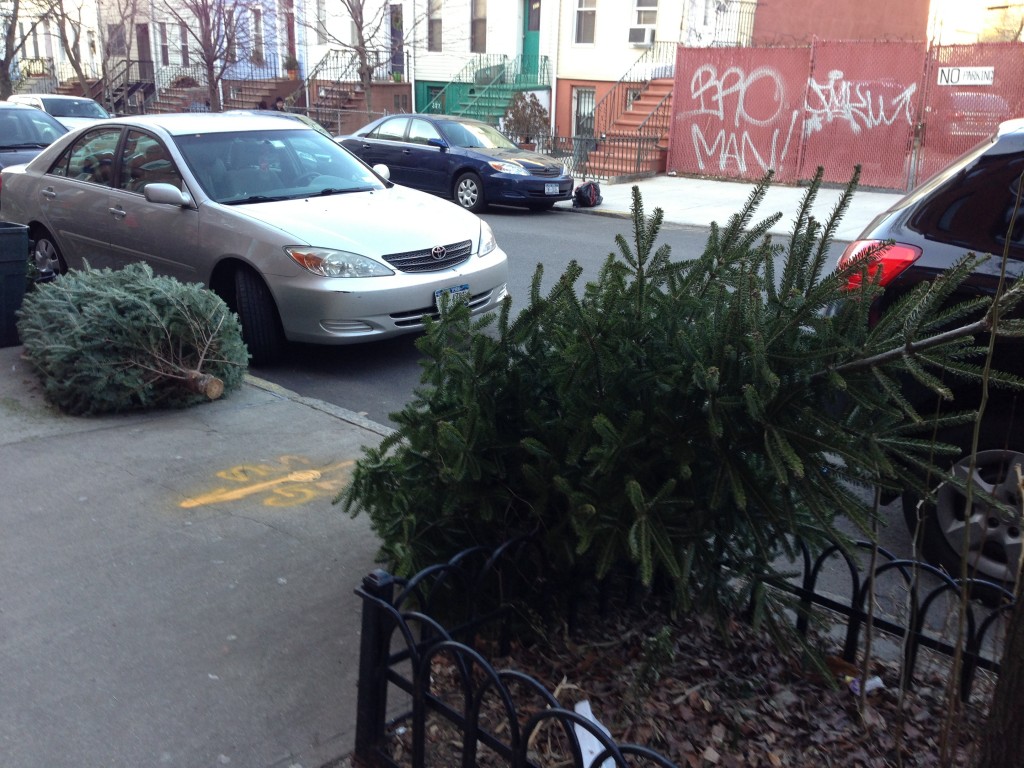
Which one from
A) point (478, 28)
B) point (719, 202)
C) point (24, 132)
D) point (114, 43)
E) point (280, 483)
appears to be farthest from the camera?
point (114, 43)

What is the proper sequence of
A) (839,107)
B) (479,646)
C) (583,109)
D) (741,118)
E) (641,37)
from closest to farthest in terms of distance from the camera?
(479,646) → (839,107) → (741,118) → (641,37) → (583,109)

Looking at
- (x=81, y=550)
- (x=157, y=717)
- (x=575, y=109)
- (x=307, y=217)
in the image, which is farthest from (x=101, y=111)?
(x=157, y=717)

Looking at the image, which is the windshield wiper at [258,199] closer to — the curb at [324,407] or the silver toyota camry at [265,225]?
the silver toyota camry at [265,225]

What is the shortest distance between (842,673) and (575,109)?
25.0 meters

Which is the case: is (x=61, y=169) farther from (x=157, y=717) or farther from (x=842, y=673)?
(x=842, y=673)

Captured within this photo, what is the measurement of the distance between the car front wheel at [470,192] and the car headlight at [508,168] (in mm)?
367

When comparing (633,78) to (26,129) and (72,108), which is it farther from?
(26,129)

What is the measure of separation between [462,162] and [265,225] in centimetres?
952

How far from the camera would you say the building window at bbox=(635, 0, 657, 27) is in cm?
2484

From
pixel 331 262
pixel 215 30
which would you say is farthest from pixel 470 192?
pixel 215 30

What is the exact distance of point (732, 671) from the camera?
10.8 feet

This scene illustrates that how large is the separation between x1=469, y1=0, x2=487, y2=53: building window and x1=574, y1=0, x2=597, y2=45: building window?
3255 mm

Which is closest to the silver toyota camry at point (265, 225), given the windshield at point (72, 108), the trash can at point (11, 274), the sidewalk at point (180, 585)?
the trash can at point (11, 274)

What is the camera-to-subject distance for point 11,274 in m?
7.22
